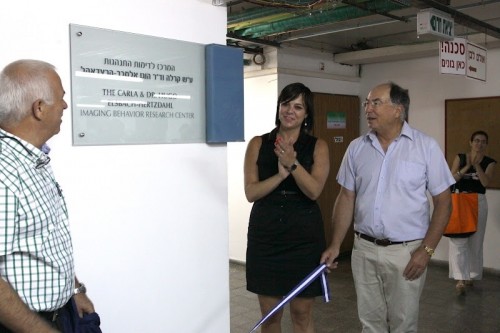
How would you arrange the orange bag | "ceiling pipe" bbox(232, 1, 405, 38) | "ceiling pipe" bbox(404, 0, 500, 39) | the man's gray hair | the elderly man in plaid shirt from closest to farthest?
the elderly man in plaid shirt → the man's gray hair → "ceiling pipe" bbox(404, 0, 500, 39) → "ceiling pipe" bbox(232, 1, 405, 38) → the orange bag

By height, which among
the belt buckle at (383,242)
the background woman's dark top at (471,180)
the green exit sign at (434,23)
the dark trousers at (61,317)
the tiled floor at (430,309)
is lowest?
the tiled floor at (430,309)

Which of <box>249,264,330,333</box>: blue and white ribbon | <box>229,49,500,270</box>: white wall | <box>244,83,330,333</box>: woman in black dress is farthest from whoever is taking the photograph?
<box>229,49,500,270</box>: white wall

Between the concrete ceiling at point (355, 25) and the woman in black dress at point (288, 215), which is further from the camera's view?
the concrete ceiling at point (355, 25)

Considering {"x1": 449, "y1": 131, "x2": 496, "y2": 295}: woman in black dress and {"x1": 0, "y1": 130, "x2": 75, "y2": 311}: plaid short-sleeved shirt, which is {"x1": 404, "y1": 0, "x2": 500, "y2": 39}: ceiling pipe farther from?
{"x1": 0, "y1": 130, "x2": 75, "y2": 311}: plaid short-sleeved shirt

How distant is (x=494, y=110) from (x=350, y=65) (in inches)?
78.6

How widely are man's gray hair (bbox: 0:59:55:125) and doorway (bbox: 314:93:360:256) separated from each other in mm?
4740

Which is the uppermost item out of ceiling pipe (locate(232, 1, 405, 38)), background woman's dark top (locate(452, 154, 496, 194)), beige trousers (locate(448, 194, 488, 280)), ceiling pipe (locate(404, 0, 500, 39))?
ceiling pipe (locate(232, 1, 405, 38))

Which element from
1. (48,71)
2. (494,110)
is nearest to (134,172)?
(48,71)

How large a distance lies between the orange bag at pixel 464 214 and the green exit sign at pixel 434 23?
1669 millimetres

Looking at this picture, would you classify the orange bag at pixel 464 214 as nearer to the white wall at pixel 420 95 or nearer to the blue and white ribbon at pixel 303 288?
the white wall at pixel 420 95

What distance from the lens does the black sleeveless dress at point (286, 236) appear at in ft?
7.53

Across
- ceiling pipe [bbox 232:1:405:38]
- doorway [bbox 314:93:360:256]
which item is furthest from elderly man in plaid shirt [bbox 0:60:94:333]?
doorway [bbox 314:93:360:256]

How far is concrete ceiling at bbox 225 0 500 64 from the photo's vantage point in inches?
153

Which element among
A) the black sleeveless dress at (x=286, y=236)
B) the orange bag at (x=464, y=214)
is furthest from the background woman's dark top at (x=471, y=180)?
the black sleeveless dress at (x=286, y=236)
